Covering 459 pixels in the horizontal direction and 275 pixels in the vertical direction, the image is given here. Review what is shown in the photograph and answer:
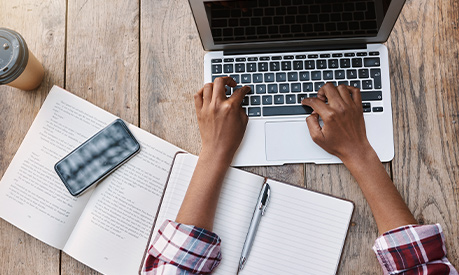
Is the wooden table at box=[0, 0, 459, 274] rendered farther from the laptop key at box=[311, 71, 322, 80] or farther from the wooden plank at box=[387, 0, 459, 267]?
the laptop key at box=[311, 71, 322, 80]

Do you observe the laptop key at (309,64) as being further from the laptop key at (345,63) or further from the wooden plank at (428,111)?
the wooden plank at (428,111)

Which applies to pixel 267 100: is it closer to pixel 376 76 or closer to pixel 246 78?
pixel 246 78

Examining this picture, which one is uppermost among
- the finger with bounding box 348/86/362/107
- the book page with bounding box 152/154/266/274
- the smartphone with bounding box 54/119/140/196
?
the finger with bounding box 348/86/362/107

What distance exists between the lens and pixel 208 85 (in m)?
0.76

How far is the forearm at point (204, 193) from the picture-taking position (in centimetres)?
71

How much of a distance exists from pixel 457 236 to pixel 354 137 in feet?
0.83

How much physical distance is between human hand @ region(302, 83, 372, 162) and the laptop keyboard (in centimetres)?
2

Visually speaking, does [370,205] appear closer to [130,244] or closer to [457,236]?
[457,236]

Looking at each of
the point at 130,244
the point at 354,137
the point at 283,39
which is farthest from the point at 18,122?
the point at 354,137

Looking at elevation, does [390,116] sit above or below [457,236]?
above

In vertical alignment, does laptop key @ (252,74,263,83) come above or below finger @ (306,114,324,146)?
above

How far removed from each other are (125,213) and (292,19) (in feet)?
1.50

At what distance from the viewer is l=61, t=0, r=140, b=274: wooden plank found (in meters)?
0.81


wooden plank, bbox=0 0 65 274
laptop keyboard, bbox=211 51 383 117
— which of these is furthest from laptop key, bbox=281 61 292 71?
wooden plank, bbox=0 0 65 274
